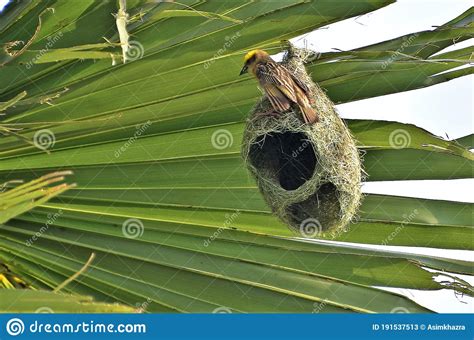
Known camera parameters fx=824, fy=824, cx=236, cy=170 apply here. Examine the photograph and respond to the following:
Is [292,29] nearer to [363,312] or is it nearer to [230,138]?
[230,138]

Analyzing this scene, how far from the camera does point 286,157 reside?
416cm

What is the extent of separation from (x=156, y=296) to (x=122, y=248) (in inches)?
9.8

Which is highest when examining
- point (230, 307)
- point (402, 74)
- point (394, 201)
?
point (402, 74)

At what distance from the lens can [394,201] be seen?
3529 mm

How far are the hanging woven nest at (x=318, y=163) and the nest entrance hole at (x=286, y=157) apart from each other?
0.15 feet

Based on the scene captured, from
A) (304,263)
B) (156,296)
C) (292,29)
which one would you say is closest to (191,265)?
(156,296)
